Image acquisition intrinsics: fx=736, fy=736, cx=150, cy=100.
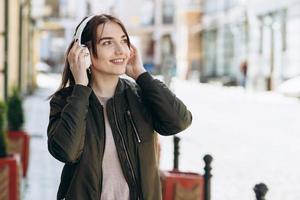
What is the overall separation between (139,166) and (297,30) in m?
32.6

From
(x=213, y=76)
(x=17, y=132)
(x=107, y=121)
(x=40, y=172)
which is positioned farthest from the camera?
(x=213, y=76)

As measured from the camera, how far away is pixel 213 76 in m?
52.2

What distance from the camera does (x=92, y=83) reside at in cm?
300

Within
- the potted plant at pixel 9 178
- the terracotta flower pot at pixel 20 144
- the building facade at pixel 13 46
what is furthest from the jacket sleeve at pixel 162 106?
the building facade at pixel 13 46

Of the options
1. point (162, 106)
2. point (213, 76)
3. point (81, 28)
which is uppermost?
point (213, 76)

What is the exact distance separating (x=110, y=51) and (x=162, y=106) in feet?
1.01

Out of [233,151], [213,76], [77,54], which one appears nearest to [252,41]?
[213,76]

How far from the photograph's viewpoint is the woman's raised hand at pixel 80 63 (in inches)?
114

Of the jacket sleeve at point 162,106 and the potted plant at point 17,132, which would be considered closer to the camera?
the jacket sleeve at point 162,106

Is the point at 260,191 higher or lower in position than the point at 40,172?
higher

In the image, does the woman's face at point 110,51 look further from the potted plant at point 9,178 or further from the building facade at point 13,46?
the building facade at point 13,46

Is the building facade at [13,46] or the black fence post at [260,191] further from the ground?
the building facade at [13,46]

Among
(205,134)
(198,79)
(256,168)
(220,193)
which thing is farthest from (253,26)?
(220,193)

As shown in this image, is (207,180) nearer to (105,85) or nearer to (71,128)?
(105,85)
